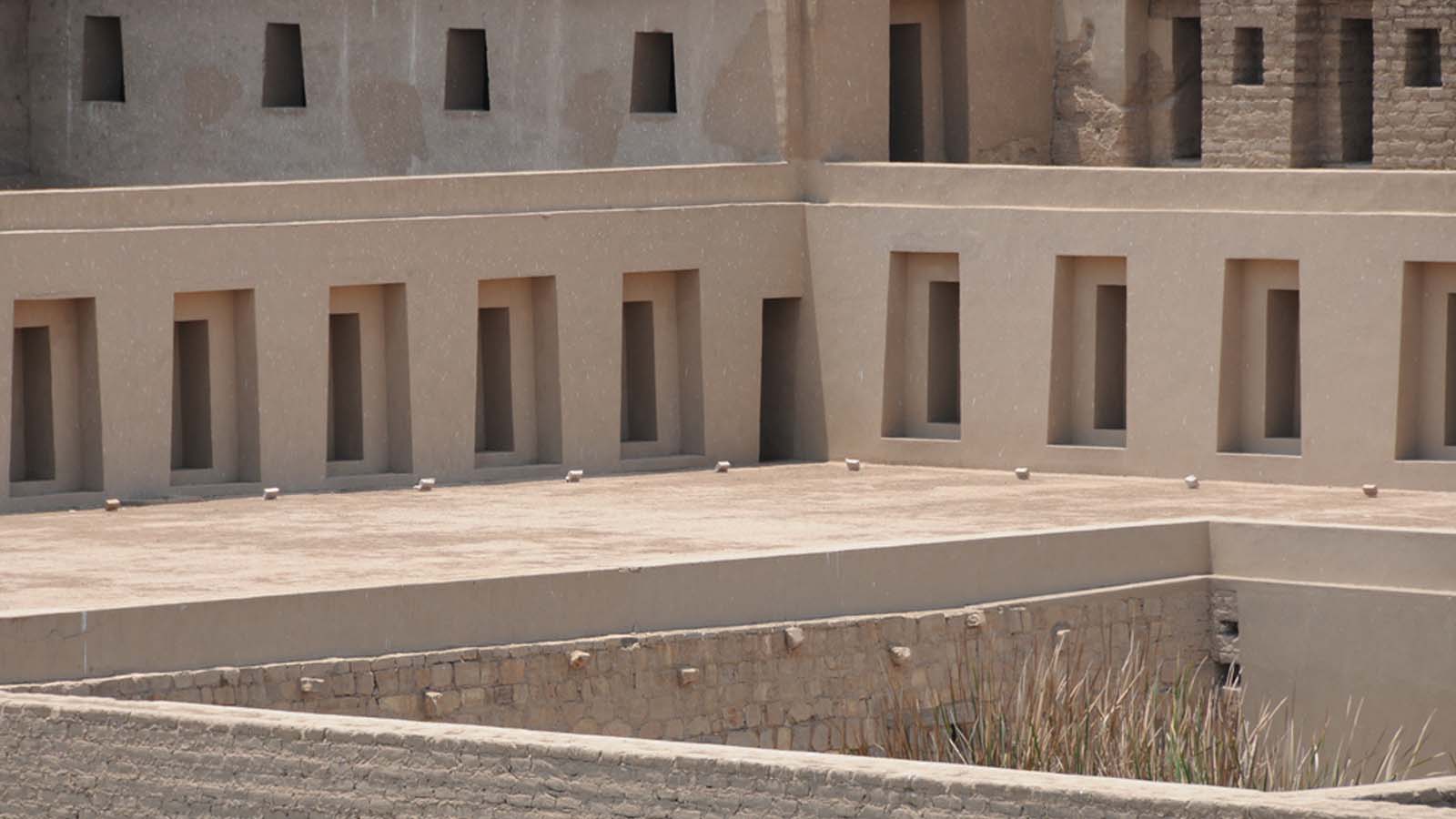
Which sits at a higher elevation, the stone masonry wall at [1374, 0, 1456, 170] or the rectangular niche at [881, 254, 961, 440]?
the stone masonry wall at [1374, 0, 1456, 170]

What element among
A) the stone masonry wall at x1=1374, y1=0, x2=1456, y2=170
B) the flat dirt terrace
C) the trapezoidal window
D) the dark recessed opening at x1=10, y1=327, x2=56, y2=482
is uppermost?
the trapezoidal window

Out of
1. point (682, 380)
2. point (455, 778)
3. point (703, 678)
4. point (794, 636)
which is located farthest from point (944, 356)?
point (455, 778)

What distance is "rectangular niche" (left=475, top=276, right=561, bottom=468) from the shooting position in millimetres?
21922

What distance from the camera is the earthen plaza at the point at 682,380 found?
1603 cm

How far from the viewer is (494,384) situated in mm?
22156

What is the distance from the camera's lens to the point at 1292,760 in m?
16.2

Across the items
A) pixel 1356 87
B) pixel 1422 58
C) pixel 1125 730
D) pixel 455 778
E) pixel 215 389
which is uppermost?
pixel 1422 58

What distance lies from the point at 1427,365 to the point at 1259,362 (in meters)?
1.17

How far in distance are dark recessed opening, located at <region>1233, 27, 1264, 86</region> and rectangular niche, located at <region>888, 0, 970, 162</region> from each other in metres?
2.17

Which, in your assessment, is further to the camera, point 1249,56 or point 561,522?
point 1249,56

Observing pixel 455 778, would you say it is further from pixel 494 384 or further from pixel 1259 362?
pixel 1259 362

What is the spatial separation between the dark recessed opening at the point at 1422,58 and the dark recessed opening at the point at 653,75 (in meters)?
5.68

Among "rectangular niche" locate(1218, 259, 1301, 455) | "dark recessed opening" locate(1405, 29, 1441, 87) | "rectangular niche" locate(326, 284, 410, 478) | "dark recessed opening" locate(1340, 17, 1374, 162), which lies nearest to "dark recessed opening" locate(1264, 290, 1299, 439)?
"rectangular niche" locate(1218, 259, 1301, 455)

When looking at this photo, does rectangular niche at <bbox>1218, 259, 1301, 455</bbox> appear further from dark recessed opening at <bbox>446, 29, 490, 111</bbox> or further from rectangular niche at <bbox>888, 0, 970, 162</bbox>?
dark recessed opening at <bbox>446, 29, 490, 111</bbox>
